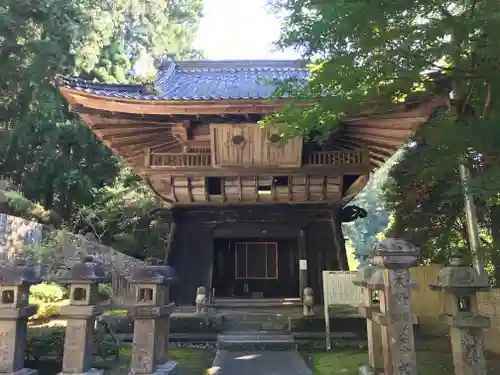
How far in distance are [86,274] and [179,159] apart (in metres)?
4.31

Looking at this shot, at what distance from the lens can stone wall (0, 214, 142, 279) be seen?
11.3 m

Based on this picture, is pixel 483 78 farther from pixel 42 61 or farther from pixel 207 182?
pixel 42 61

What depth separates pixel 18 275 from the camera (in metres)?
5.05

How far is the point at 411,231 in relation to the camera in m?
9.22

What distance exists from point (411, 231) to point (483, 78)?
526 cm

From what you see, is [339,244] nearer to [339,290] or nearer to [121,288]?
[339,290]

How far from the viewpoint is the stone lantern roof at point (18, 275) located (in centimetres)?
502

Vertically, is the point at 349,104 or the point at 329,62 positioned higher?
the point at 329,62

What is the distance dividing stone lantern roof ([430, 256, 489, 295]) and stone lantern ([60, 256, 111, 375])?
4.13 m

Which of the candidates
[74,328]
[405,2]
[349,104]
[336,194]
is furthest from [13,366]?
[336,194]

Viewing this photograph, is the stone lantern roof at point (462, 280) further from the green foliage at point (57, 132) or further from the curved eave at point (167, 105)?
the green foliage at point (57, 132)

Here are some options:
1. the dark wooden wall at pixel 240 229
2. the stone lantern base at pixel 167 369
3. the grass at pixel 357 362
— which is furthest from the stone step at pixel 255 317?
the stone lantern base at pixel 167 369

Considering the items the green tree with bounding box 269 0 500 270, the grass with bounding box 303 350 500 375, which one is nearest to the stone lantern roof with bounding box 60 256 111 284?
the green tree with bounding box 269 0 500 270

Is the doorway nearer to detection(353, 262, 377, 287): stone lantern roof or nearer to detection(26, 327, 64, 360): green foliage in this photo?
detection(26, 327, 64, 360): green foliage
